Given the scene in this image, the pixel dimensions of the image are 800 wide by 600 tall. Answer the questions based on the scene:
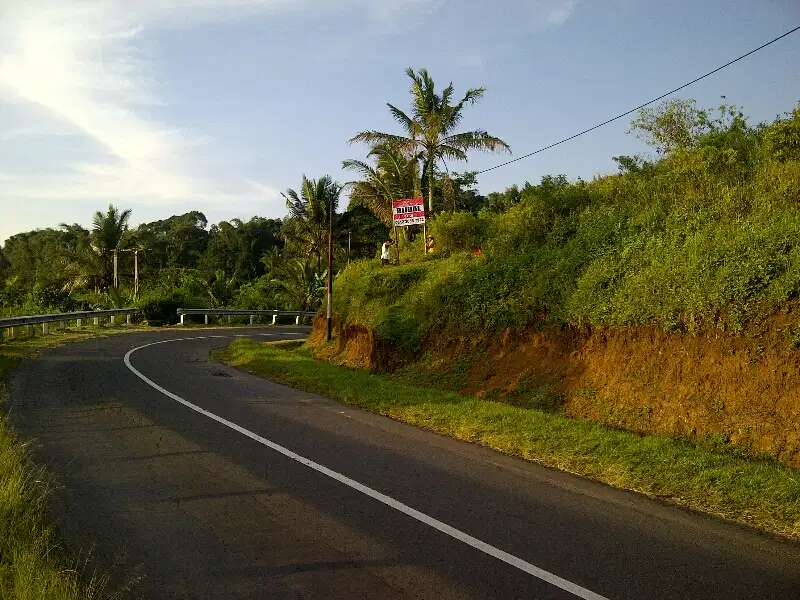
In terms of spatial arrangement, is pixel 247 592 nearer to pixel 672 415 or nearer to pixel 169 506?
pixel 169 506

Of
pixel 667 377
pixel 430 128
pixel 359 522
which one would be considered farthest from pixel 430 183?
pixel 359 522

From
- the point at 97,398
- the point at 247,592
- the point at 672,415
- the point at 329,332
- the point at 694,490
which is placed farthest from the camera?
the point at 329,332

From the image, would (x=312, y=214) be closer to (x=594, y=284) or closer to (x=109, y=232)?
(x=109, y=232)

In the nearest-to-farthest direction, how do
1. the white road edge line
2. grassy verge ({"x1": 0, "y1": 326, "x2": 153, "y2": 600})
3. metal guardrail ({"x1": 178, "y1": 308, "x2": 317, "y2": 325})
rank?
grassy verge ({"x1": 0, "y1": 326, "x2": 153, "y2": 600}) → the white road edge line → metal guardrail ({"x1": 178, "y1": 308, "x2": 317, "y2": 325})

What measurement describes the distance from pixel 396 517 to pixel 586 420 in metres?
5.37

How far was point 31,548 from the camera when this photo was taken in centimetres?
499

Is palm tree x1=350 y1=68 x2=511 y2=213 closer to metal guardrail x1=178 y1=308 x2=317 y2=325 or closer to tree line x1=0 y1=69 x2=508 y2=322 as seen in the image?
tree line x1=0 y1=69 x2=508 y2=322

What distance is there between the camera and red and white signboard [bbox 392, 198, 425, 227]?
21594mm

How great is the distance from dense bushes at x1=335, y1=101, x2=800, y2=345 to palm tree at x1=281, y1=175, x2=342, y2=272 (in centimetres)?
2153

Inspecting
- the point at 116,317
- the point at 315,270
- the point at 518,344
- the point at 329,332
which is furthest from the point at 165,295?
the point at 518,344

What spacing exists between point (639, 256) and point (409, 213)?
10.6 meters

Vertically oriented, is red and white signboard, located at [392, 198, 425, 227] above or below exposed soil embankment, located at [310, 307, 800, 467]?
above

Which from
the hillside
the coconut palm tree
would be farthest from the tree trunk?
the coconut palm tree

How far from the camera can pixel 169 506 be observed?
21.5 feet
